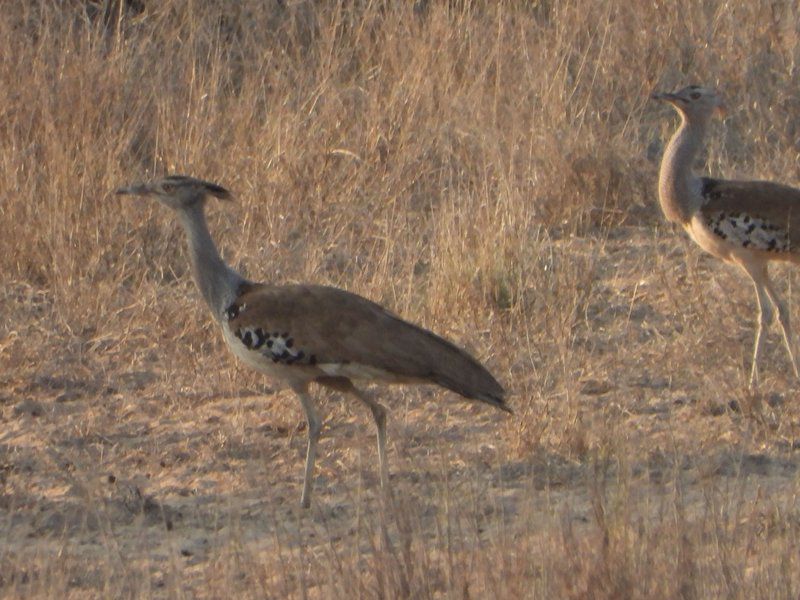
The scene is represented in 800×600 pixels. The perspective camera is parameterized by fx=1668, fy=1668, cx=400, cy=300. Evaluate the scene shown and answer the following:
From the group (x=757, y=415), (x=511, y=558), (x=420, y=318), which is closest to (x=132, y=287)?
(x=420, y=318)

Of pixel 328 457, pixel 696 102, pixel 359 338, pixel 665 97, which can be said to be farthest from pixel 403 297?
pixel 359 338

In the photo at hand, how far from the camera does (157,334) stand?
6.11 meters

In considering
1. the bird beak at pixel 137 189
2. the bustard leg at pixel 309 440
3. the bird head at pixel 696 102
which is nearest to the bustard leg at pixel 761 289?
the bird head at pixel 696 102

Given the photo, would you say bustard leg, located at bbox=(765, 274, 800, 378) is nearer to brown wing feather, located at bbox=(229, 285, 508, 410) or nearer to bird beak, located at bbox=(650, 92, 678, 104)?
bird beak, located at bbox=(650, 92, 678, 104)

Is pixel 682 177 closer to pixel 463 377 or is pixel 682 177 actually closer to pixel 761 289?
pixel 761 289

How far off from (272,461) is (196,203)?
2.75 feet

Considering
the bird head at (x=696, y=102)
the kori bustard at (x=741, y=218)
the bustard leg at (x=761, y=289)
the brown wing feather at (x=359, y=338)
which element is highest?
the bird head at (x=696, y=102)

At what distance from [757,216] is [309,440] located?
6.16 feet

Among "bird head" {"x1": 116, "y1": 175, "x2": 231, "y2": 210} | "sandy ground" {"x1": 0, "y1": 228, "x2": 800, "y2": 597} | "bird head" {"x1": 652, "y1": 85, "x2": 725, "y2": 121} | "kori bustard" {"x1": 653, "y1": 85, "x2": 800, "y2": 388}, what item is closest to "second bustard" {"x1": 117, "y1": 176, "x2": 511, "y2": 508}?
"bird head" {"x1": 116, "y1": 175, "x2": 231, "y2": 210}

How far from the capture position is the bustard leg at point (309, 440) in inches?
188

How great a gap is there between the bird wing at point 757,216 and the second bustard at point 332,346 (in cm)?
146

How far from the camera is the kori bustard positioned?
576 centimetres

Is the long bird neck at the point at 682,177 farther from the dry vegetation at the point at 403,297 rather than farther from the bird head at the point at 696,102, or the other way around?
the dry vegetation at the point at 403,297

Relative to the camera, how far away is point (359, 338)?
473cm
